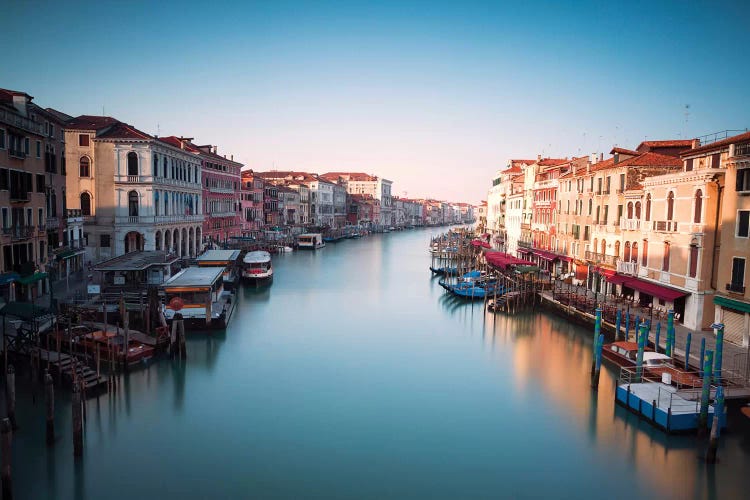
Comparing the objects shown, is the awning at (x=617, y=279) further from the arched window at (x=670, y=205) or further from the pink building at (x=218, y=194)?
the pink building at (x=218, y=194)

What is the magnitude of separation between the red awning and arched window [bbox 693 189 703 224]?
3.69m

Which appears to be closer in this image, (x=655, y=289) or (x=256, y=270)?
(x=655, y=289)

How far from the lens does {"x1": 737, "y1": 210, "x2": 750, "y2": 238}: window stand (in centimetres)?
1307

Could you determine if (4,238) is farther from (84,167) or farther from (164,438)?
(84,167)

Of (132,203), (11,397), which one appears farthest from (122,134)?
(11,397)

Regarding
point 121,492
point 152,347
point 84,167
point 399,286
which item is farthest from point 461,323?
point 84,167

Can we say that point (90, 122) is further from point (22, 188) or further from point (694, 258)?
point (694, 258)

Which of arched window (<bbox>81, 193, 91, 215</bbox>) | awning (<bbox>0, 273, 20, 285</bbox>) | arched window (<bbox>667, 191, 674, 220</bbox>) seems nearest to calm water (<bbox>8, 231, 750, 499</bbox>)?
awning (<bbox>0, 273, 20, 285</bbox>)

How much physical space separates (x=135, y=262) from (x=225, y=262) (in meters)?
5.58

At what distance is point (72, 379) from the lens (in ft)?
36.9

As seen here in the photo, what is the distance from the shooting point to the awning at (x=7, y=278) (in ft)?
43.7

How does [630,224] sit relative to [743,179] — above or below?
below

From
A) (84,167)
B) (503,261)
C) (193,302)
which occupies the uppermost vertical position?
(84,167)

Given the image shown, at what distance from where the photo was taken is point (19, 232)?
14.9m
